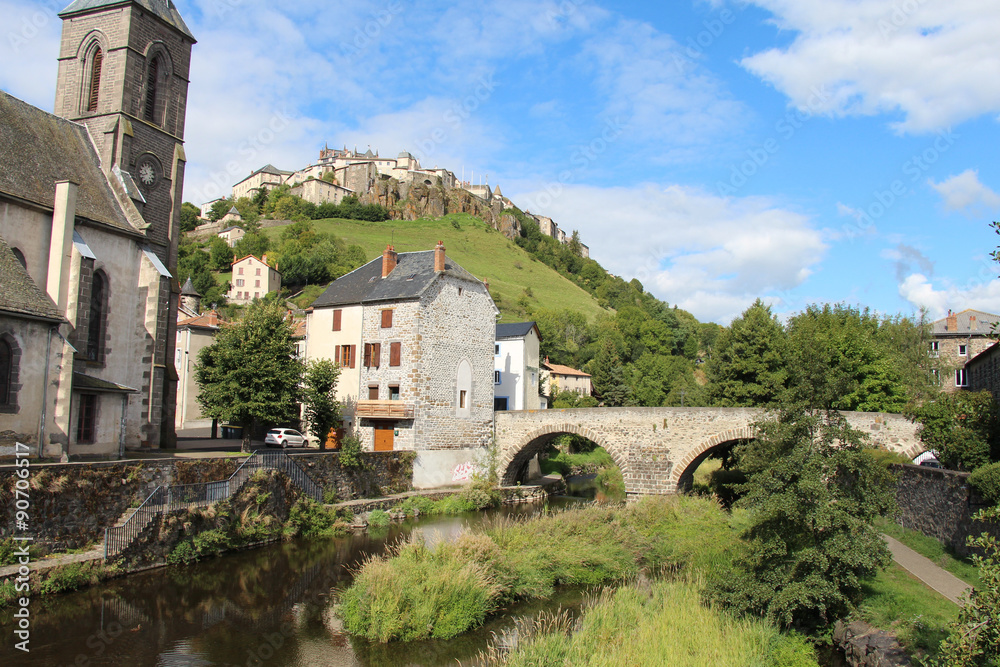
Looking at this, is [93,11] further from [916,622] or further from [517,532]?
[916,622]

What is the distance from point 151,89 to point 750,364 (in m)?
29.0

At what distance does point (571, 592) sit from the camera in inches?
600

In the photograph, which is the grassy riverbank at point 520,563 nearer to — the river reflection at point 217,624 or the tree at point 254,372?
the river reflection at point 217,624

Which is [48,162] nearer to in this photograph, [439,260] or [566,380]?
[439,260]

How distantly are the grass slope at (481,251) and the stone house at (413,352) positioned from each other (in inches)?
1919

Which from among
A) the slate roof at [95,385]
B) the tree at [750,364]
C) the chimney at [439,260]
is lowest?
the slate roof at [95,385]

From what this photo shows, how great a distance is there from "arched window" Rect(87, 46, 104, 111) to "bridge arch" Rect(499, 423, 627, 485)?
22.0 meters

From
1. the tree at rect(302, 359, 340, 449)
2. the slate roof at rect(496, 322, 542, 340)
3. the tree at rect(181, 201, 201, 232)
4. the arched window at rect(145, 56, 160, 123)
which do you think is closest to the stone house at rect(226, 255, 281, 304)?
the tree at rect(181, 201, 201, 232)

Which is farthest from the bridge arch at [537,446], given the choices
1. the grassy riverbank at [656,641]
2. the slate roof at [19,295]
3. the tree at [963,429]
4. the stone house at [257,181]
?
the stone house at [257,181]

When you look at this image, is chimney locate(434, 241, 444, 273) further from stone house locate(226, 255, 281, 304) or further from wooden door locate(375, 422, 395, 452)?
stone house locate(226, 255, 281, 304)

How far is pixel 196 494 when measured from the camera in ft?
57.6

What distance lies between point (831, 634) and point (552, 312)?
7174cm

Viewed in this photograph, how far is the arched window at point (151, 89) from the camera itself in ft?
85.2

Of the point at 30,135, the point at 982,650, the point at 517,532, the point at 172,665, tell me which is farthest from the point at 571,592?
the point at 30,135
